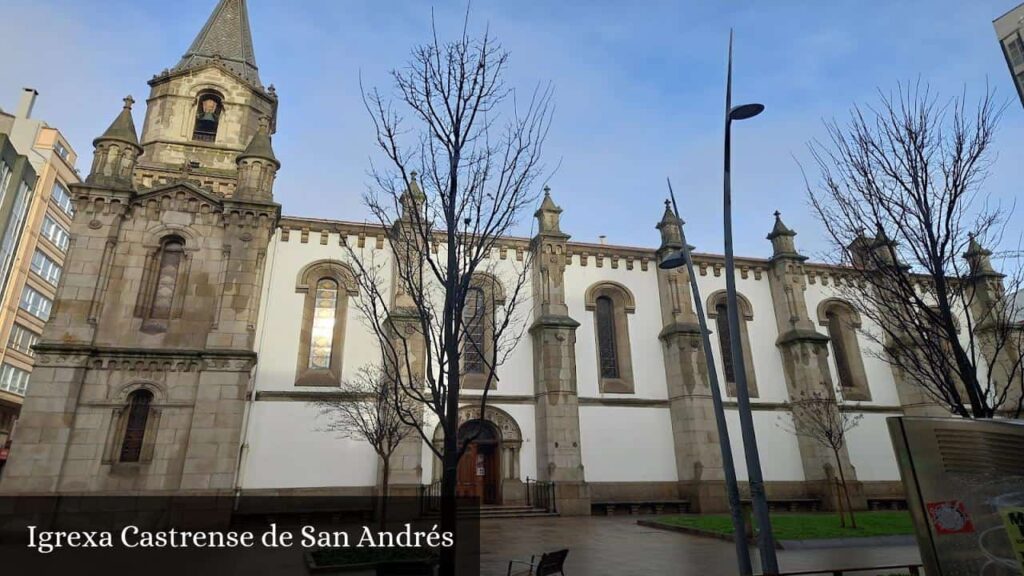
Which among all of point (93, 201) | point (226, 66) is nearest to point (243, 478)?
point (93, 201)

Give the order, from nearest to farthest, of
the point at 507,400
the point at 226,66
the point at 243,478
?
the point at 243,478 → the point at 507,400 → the point at 226,66

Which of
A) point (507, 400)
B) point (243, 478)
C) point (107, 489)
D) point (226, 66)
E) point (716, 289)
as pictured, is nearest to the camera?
point (107, 489)

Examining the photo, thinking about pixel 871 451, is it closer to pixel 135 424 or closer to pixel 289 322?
pixel 289 322

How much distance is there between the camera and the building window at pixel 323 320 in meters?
20.3

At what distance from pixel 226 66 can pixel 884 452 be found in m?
34.5

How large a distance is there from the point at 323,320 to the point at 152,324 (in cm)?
561

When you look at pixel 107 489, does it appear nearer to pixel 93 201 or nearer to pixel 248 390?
pixel 248 390

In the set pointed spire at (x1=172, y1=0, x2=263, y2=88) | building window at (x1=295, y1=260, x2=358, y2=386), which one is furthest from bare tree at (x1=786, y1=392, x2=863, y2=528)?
pointed spire at (x1=172, y1=0, x2=263, y2=88)

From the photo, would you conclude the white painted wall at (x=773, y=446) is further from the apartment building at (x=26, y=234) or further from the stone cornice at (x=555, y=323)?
the apartment building at (x=26, y=234)

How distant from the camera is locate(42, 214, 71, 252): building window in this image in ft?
137

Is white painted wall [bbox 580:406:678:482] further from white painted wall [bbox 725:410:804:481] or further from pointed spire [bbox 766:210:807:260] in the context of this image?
pointed spire [bbox 766:210:807:260]

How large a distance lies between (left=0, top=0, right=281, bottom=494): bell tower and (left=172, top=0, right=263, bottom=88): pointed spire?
3.77m

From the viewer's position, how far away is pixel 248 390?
1914cm

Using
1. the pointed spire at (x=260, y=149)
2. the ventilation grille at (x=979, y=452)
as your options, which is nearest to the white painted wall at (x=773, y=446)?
the ventilation grille at (x=979, y=452)
